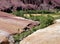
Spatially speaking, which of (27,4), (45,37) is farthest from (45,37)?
(27,4)

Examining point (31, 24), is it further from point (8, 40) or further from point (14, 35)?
point (8, 40)

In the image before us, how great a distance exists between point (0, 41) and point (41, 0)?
411cm

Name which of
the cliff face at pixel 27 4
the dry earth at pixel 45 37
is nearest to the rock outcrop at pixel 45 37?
the dry earth at pixel 45 37

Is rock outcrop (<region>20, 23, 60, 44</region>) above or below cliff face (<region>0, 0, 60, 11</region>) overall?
above

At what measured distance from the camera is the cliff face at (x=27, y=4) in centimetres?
691

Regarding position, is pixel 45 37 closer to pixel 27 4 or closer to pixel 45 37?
pixel 45 37

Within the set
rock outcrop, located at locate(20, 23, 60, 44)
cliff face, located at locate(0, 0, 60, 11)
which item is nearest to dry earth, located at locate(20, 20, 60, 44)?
rock outcrop, located at locate(20, 23, 60, 44)

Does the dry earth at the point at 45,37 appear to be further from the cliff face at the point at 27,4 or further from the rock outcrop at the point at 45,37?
the cliff face at the point at 27,4

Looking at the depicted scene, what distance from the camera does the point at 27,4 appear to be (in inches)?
291

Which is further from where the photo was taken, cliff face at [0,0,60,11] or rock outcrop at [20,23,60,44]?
cliff face at [0,0,60,11]

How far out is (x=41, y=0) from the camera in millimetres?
7695

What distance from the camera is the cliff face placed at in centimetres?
691

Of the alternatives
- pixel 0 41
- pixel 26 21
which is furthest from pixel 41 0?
pixel 0 41

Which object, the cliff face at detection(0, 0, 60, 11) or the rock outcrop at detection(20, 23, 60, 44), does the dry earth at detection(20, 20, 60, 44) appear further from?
the cliff face at detection(0, 0, 60, 11)
